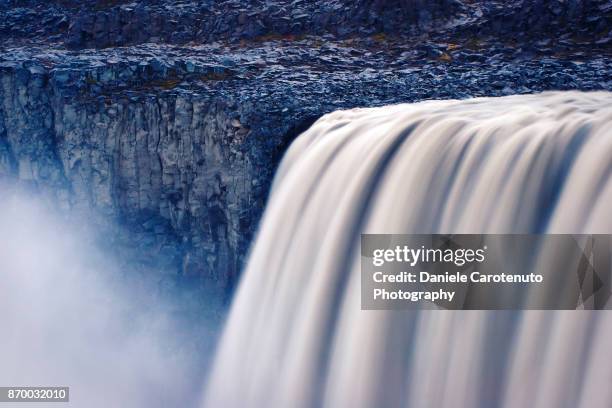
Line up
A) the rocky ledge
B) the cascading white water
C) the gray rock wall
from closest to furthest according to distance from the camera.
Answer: the cascading white water → the rocky ledge → the gray rock wall

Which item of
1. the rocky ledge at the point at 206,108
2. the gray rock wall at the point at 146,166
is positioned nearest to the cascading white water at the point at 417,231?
the rocky ledge at the point at 206,108

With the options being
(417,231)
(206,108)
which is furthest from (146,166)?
(417,231)

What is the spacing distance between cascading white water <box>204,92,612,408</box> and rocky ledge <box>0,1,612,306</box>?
107 cm

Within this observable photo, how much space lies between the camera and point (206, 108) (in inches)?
483

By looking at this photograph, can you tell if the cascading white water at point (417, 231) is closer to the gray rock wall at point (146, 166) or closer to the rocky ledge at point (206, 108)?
the rocky ledge at point (206, 108)

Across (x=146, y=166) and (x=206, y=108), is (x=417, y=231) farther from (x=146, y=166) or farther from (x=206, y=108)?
(x=146, y=166)

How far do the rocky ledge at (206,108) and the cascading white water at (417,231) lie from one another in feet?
3.51

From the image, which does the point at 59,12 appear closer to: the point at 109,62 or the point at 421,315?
the point at 109,62

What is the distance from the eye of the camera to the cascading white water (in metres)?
6.95

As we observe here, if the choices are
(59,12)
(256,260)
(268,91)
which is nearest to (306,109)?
(268,91)

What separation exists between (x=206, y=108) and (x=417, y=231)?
541 cm

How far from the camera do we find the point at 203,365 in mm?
11953

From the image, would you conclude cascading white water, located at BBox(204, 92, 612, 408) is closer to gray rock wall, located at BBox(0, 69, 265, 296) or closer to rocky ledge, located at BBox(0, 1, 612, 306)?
rocky ledge, located at BBox(0, 1, 612, 306)

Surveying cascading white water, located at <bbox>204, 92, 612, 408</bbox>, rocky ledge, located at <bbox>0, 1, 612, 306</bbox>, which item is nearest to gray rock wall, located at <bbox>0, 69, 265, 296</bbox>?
rocky ledge, located at <bbox>0, 1, 612, 306</bbox>
